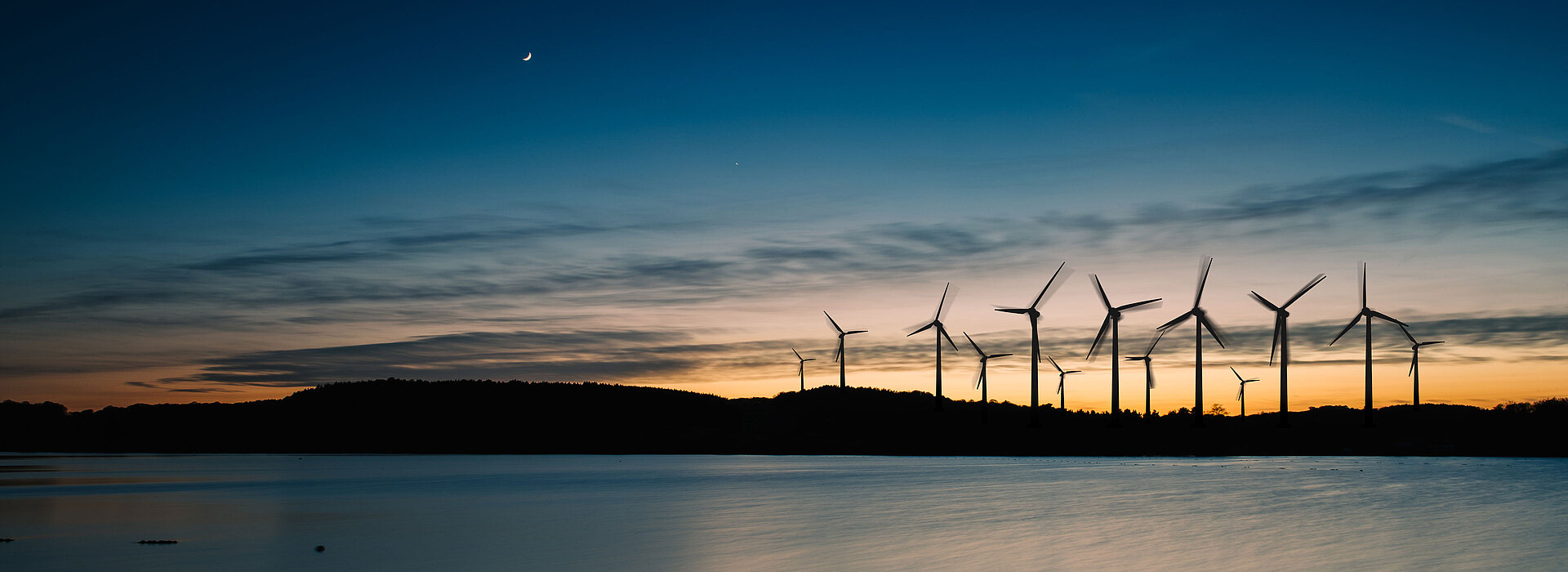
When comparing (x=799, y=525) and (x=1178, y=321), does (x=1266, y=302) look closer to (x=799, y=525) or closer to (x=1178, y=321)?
(x=1178, y=321)

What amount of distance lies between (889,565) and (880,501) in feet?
99.5

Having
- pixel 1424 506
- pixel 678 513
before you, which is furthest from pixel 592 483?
pixel 1424 506

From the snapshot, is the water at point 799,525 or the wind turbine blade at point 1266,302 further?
the wind turbine blade at point 1266,302

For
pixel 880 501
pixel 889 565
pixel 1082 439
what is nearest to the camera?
pixel 889 565

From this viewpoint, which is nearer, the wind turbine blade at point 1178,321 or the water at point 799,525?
the water at point 799,525

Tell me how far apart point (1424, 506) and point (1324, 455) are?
120696mm

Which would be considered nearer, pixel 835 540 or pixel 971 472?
pixel 835 540

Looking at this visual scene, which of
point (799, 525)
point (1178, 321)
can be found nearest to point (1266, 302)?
point (1178, 321)

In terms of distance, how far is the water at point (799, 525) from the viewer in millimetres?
31719

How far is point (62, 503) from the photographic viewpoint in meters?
56.6

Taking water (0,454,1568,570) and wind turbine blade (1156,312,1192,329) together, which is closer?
water (0,454,1568,570)

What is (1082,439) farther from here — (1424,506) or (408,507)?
(408,507)

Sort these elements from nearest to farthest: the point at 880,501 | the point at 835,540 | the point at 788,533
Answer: the point at 835,540 → the point at 788,533 → the point at 880,501

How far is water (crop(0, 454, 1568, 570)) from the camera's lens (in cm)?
3172
